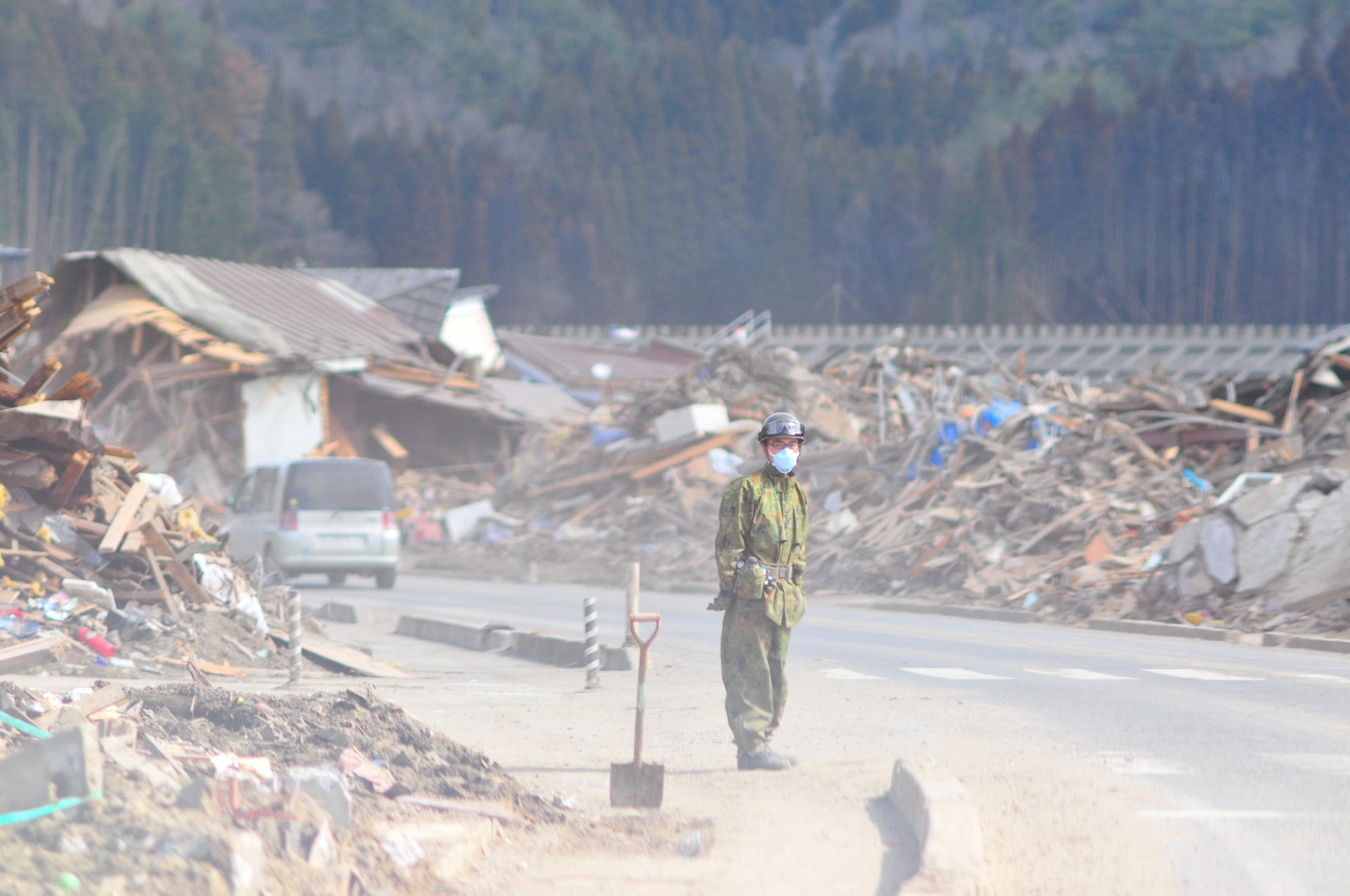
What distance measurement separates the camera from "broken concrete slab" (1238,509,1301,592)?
17.1m

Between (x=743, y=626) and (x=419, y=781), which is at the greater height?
(x=743, y=626)

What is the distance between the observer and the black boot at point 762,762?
825 cm

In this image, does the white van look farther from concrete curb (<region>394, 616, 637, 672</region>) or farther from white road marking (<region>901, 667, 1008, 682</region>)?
white road marking (<region>901, 667, 1008, 682</region>)

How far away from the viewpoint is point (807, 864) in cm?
633

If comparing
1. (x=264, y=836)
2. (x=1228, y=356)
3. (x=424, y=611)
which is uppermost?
(x=1228, y=356)

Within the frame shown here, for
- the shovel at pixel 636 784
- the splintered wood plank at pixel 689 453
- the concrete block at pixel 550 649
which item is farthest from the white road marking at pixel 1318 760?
the splintered wood plank at pixel 689 453

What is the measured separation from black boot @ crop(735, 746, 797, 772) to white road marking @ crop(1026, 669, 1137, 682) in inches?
186

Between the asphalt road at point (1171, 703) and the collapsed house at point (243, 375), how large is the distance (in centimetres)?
1461

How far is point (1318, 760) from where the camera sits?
834cm

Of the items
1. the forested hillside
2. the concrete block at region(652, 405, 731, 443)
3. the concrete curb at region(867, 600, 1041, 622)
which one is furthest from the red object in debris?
the forested hillside

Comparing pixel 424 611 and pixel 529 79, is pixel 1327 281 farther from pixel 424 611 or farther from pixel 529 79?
pixel 424 611

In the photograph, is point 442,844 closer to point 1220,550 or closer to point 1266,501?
point 1220,550

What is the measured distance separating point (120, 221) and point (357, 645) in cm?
9090

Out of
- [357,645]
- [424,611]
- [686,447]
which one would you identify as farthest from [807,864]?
[686,447]
